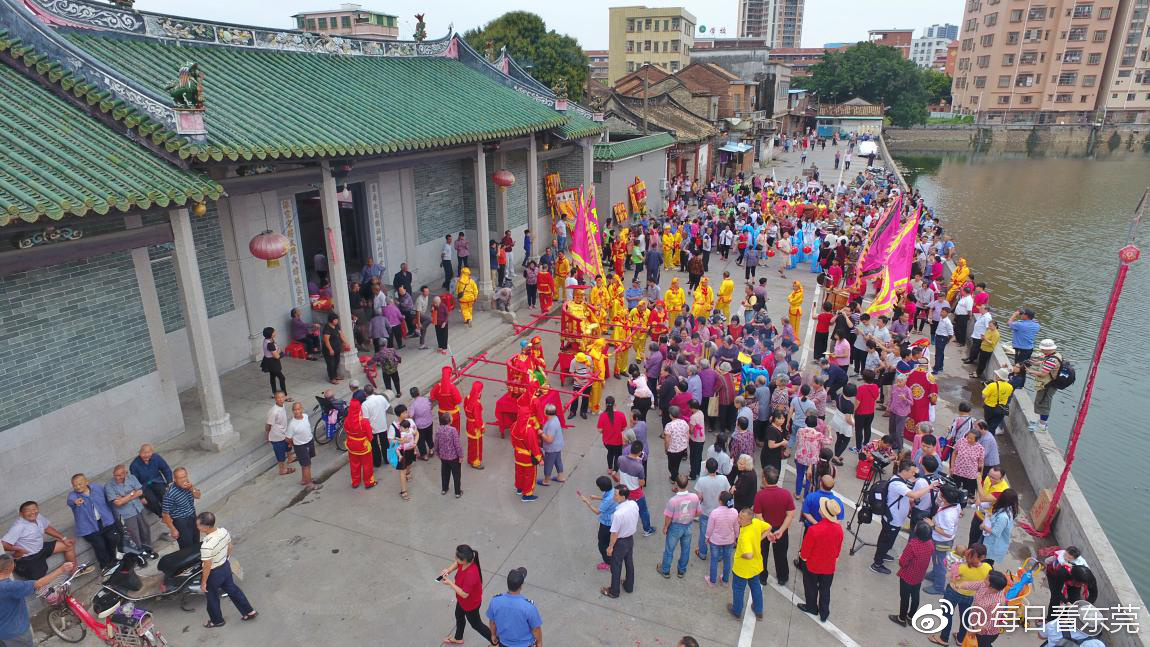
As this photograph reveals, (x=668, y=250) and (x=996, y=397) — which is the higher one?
(x=996, y=397)

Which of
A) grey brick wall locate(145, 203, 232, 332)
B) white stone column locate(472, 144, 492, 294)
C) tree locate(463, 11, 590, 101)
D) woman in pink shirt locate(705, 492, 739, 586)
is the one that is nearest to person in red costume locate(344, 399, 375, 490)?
grey brick wall locate(145, 203, 232, 332)

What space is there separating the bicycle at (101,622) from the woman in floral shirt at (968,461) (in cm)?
910

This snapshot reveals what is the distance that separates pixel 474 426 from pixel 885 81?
7654 centimetres

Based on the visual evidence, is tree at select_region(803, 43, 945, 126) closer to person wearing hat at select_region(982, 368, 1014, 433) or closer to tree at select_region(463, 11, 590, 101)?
tree at select_region(463, 11, 590, 101)

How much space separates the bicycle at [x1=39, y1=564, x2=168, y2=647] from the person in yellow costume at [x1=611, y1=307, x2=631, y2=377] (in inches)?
315

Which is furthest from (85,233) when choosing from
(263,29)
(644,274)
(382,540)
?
(644,274)

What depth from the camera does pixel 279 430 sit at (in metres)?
8.96

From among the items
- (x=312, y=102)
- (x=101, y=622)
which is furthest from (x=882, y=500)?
(x=312, y=102)

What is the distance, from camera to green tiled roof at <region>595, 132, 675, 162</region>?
23.1 metres

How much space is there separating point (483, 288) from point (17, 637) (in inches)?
439

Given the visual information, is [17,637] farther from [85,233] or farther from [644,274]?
[644,274]

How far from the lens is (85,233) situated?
311 inches

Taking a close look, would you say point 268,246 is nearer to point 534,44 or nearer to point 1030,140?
point 534,44

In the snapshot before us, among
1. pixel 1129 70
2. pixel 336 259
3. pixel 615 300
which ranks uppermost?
pixel 1129 70
